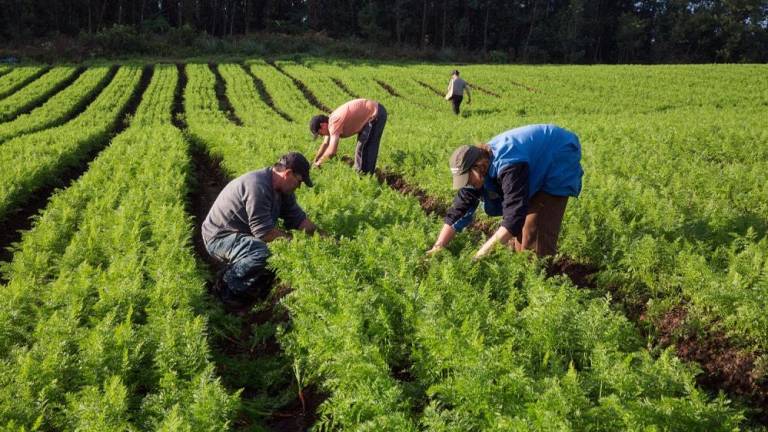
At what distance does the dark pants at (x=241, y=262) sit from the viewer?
19.1 ft

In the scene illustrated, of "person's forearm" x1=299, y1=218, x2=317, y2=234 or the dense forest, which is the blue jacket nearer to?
"person's forearm" x1=299, y1=218, x2=317, y2=234

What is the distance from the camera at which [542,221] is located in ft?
19.3

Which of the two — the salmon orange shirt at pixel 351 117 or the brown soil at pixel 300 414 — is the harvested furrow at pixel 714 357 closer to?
the brown soil at pixel 300 414

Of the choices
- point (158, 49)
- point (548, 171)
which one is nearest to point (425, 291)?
point (548, 171)

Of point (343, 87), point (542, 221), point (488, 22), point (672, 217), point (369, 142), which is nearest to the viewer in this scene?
point (542, 221)

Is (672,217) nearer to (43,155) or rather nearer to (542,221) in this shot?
(542,221)

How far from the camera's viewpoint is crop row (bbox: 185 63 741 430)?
3.06 meters

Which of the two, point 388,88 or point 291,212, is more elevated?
point 388,88

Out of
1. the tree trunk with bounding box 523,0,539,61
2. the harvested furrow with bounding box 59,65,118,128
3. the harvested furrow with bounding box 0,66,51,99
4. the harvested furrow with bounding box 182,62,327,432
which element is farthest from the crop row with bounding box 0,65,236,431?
the tree trunk with bounding box 523,0,539,61

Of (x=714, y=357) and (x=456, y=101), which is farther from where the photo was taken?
(x=456, y=101)

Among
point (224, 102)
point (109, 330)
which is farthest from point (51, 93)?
point (109, 330)

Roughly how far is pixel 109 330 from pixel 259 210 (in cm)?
214

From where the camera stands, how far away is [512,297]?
4441mm

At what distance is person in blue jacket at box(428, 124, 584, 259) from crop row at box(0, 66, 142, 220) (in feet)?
27.6
